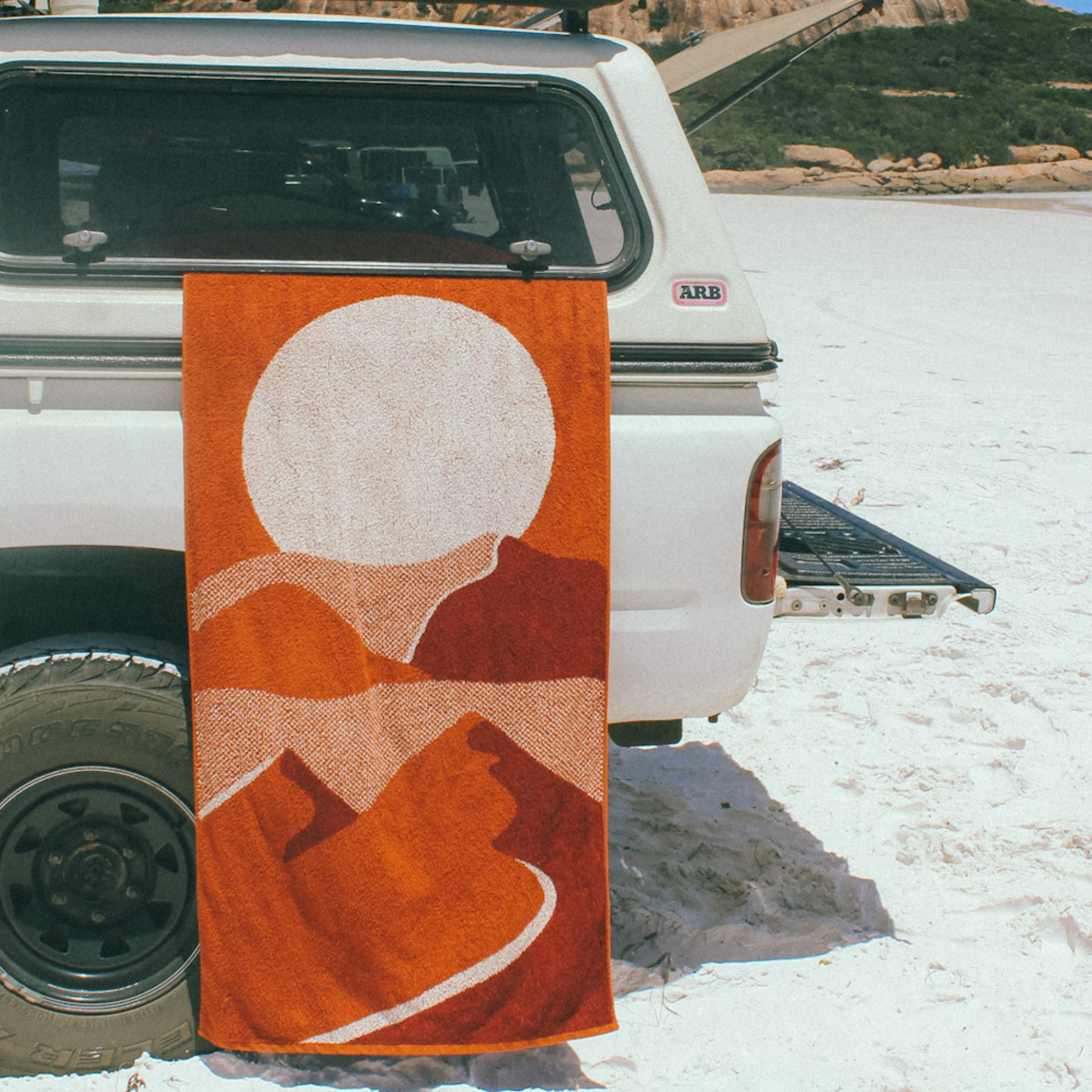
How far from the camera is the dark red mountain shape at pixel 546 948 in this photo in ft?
8.32

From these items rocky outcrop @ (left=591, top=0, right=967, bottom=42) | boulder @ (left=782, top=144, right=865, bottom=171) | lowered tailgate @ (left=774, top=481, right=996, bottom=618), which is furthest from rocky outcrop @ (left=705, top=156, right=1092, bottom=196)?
lowered tailgate @ (left=774, top=481, right=996, bottom=618)

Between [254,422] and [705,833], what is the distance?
2080 millimetres

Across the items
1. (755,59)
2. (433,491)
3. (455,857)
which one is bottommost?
(455,857)

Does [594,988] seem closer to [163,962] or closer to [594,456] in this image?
[163,962]

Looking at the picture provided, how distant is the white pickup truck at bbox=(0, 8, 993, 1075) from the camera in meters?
2.38

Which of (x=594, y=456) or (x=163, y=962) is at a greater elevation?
→ (x=594, y=456)

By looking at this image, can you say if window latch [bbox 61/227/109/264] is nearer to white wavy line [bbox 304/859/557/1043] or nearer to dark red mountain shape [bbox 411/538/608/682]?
dark red mountain shape [bbox 411/538/608/682]

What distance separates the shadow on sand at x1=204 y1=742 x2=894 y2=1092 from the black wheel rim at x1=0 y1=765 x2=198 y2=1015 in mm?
287

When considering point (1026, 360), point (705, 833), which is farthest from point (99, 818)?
point (1026, 360)

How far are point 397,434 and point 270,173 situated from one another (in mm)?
835

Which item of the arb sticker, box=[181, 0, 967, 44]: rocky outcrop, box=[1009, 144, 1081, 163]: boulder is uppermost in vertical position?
box=[181, 0, 967, 44]: rocky outcrop

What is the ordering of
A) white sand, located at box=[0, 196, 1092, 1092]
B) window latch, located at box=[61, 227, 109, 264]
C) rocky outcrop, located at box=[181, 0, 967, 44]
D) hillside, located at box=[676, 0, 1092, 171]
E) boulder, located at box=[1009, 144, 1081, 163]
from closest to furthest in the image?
window latch, located at box=[61, 227, 109, 264] → white sand, located at box=[0, 196, 1092, 1092] → hillside, located at box=[676, 0, 1092, 171] → boulder, located at box=[1009, 144, 1081, 163] → rocky outcrop, located at box=[181, 0, 967, 44]

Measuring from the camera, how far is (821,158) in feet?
135

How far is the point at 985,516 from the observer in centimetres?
677
